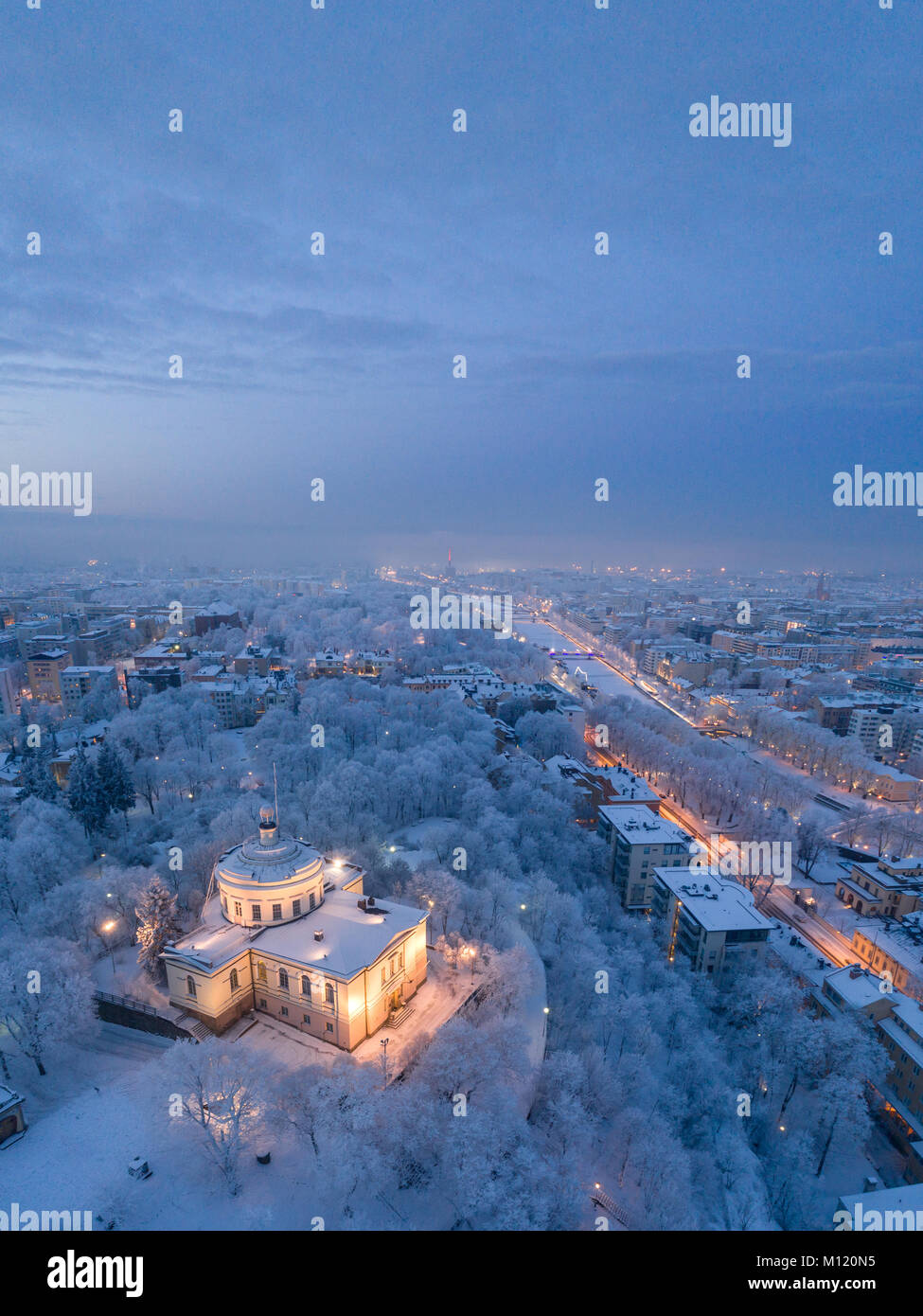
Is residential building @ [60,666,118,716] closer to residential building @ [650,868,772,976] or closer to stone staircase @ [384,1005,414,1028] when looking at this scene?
stone staircase @ [384,1005,414,1028]

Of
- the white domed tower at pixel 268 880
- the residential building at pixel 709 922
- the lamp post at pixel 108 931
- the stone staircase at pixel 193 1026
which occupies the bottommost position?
the residential building at pixel 709 922

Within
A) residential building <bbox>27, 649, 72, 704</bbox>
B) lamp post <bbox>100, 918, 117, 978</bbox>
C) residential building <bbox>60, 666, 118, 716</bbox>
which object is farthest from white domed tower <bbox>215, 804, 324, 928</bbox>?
residential building <bbox>27, 649, 72, 704</bbox>

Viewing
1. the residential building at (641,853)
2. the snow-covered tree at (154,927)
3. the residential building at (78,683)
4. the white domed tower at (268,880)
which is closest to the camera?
the white domed tower at (268,880)

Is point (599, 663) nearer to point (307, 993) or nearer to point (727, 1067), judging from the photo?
point (727, 1067)

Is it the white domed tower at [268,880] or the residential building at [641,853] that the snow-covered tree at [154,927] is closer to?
the white domed tower at [268,880]

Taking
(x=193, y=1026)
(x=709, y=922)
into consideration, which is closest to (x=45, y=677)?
(x=193, y=1026)

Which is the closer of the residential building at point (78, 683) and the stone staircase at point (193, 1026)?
the stone staircase at point (193, 1026)

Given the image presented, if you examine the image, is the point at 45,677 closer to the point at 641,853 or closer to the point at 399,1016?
the point at 399,1016

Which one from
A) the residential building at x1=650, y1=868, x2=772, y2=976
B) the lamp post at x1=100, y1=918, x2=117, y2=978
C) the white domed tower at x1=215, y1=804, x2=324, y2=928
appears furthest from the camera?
the residential building at x1=650, y1=868, x2=772, y2=976

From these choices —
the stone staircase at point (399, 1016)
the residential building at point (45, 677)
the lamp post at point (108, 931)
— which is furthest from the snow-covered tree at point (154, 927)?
the residential building at point (45, 677)
